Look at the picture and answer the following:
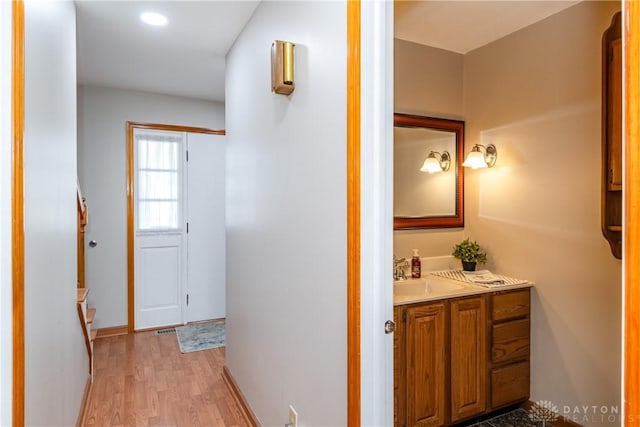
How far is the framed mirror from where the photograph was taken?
278 cm

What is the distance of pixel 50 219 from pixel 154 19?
1.51 meters

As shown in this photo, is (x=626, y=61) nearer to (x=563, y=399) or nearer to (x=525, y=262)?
(x=525, y=262)

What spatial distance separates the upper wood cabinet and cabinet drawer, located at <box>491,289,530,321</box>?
605 millimetres

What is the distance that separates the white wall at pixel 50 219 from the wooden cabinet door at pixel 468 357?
2002mm

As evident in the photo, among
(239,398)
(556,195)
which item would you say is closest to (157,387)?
(239,398)

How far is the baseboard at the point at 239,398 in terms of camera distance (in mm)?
2327

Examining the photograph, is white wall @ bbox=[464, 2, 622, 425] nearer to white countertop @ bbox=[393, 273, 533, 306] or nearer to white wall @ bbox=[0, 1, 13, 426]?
white countertop @ bbox=[393, 273, 533, 306]

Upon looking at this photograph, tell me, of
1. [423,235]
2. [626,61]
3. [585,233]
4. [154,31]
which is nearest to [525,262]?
[585,233]

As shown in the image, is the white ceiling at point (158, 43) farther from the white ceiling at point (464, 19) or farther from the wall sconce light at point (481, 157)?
the wall sconce light at point (481, 157)

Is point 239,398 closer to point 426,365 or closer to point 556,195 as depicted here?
point 426,365

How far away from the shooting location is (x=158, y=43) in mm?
2789

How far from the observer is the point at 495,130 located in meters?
2.80

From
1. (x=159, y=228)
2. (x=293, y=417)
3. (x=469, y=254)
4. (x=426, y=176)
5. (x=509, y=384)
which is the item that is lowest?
(x=509, y=384)

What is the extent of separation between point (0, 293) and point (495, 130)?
2.91 metres
